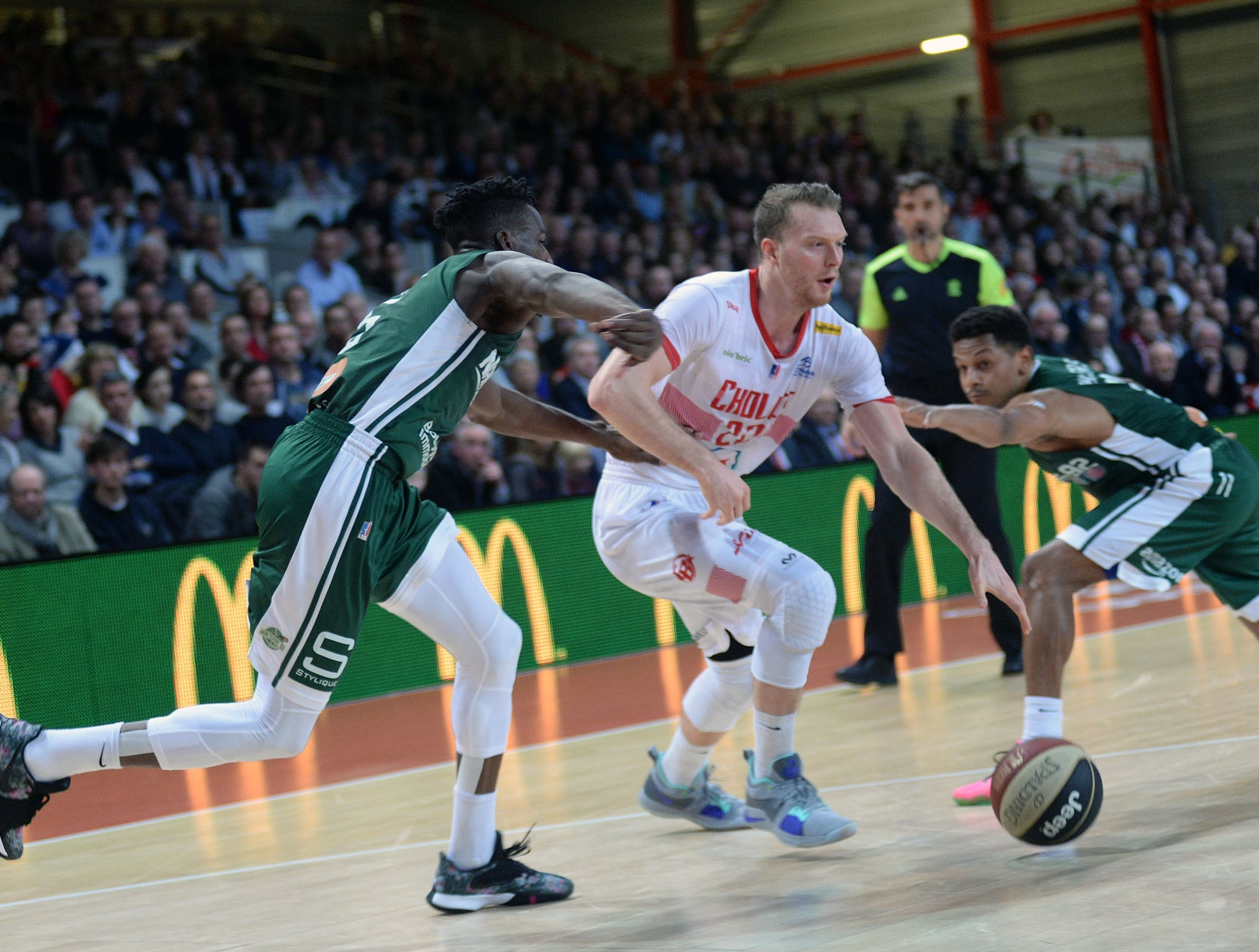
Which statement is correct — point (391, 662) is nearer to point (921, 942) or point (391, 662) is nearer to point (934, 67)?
point (921, 942)

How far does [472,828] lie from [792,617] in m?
1.12

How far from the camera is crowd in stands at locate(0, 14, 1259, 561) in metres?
8.91

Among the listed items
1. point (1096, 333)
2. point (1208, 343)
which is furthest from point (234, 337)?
point (1208, 343)

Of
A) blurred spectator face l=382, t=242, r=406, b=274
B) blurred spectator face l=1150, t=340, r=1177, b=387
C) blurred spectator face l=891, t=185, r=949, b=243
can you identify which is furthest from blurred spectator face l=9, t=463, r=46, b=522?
blurred spectator face l=1150, t=340, r=1177, b=387

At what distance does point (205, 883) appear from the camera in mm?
4582

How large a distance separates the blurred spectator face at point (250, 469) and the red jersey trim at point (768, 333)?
15.8 feet

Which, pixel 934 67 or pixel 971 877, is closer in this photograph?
pixel 971 877

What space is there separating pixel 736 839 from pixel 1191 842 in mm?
1423

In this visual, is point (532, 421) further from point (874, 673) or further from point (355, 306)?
point (355, 306)

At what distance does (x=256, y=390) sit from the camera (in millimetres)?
9242

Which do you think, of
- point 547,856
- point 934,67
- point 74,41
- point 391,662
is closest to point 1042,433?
point 547,856

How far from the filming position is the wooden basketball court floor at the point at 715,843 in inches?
138

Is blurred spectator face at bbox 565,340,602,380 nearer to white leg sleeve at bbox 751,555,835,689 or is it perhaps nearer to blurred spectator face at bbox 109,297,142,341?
blurred spectator face at bbox 109,297,142,341

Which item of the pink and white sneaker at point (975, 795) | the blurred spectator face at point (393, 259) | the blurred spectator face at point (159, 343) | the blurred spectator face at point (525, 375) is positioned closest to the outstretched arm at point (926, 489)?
the pink and white sneaker at point (975, 795)
